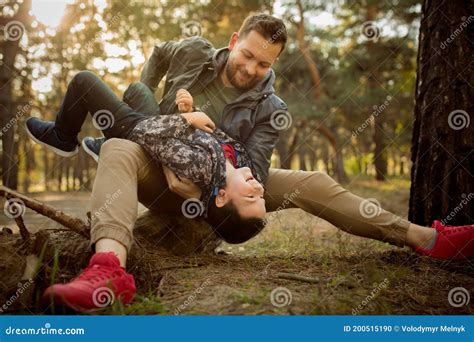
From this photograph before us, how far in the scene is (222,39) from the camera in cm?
1153

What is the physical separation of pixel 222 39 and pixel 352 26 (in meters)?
4.43

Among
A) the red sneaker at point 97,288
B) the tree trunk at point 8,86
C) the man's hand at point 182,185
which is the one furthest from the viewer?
the tree trunk at point 8,86

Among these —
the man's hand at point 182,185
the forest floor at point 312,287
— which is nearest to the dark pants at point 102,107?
the man's hand at point 182,185

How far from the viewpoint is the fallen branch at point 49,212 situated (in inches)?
83.1

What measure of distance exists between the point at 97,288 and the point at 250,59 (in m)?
1.57

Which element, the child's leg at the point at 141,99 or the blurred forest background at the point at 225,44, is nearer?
the child's leg at the point at 141,99

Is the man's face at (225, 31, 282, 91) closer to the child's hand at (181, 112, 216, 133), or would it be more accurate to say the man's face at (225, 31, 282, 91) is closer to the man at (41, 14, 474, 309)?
the man at (41, 14, 474, 309)

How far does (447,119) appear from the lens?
2.71 m

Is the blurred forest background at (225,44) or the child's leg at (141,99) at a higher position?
the blurred forest background at (225,44)

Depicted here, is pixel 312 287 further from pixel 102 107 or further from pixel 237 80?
pixel 102 107

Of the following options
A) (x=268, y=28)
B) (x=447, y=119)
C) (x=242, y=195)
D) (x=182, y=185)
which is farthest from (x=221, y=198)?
(x=447, y=119)

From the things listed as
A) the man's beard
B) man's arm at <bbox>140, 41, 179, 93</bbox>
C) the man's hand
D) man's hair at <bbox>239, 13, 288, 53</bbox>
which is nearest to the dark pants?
man's arm at <bbox>140, 41, 179, 93</bbox>

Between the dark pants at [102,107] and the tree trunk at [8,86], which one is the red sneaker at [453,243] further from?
the tree trunk at [8,86]

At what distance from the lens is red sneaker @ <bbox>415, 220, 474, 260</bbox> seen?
7.80ft
